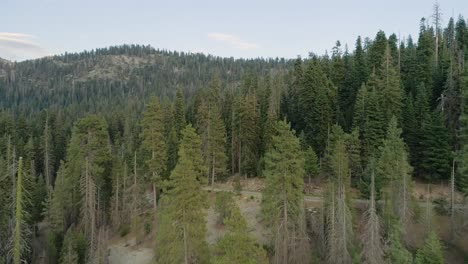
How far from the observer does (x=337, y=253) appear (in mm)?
30781

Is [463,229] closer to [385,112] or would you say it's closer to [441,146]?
[441,146]

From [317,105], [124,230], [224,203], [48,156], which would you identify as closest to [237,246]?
[224,203]

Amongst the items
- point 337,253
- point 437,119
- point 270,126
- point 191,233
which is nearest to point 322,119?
point 270,126

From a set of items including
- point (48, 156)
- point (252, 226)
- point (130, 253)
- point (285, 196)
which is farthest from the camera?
point (48, 156)

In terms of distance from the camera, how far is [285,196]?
31.4 metres

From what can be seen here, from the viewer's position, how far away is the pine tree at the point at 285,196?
103 feet

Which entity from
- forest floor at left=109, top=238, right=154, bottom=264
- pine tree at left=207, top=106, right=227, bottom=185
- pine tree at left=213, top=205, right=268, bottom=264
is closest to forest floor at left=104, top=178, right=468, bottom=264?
forest floor at left=109, top=238, right=154, bottom=264

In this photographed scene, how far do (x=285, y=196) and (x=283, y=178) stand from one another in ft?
4.45

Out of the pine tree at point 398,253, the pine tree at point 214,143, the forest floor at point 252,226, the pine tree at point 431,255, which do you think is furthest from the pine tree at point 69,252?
the pine tree at point 431,255

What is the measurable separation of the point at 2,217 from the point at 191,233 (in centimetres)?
1185

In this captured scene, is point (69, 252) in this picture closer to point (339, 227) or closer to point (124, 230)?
point (124, 230)

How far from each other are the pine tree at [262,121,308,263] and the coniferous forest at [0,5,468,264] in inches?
4.2

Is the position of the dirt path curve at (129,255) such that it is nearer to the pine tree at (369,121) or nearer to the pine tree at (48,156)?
the pine tree at (369,121)

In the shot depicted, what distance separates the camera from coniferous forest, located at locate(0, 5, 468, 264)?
94.1 feet
